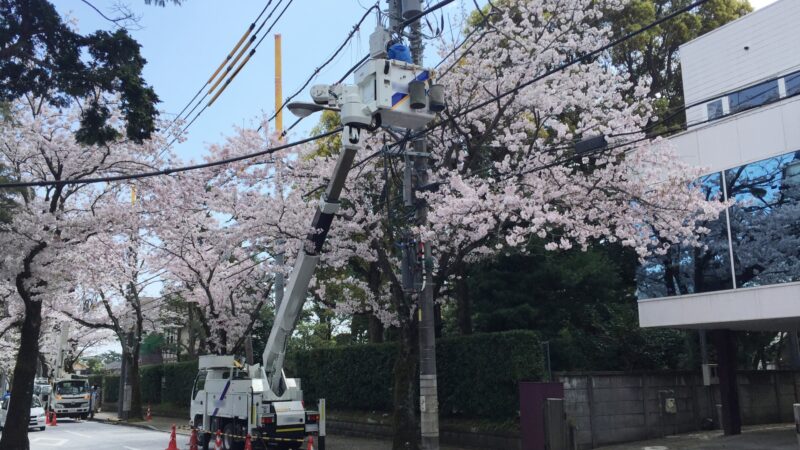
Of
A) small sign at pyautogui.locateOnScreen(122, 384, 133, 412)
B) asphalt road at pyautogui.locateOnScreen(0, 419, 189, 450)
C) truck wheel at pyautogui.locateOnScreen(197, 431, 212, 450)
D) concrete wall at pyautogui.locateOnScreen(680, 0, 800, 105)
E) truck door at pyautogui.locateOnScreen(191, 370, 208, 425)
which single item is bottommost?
asphalt road at pyautogui.locateOnScreen(0, 419, 189, 450)

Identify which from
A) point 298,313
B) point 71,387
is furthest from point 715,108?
point 71,387

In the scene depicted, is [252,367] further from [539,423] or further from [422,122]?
[422,122]

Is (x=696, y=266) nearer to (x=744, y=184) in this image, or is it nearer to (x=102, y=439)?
(x=744, y=184)

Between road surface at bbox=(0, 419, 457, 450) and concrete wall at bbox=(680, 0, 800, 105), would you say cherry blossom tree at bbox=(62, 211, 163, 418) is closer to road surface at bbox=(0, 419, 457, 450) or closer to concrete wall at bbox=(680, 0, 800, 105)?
road surface at bbox=(0, 419, 457, 450)

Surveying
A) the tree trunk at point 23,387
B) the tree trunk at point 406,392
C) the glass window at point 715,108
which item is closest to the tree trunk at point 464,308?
the tree trunk at point 406,392

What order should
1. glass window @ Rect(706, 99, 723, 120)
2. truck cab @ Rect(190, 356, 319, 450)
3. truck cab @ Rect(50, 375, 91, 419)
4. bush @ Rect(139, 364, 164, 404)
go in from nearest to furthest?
truck cab @ Rect(190, 356, 319, 450) < glass window @ Rect(706, 99, 723, 120) < truck cab @ Rect(50, 375, 91, 419) < bush @ Rect(139, 364, 164, 404)

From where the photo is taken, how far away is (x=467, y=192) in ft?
45.2

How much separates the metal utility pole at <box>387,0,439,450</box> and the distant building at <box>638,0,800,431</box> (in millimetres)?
6461

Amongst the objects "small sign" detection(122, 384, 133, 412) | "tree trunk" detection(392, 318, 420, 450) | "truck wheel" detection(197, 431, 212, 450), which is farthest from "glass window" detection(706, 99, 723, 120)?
"small sign" detection(122, 384, 133, 412)

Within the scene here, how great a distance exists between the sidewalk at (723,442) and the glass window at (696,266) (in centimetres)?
370

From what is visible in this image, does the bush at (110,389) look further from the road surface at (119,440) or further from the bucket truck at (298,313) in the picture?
the bucket truck at (298,313)

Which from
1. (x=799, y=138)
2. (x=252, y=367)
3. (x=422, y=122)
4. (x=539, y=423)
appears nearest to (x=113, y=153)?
(x=252, y=367)

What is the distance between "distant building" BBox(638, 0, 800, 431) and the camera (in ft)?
52.2

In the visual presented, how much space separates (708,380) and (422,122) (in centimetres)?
1213
